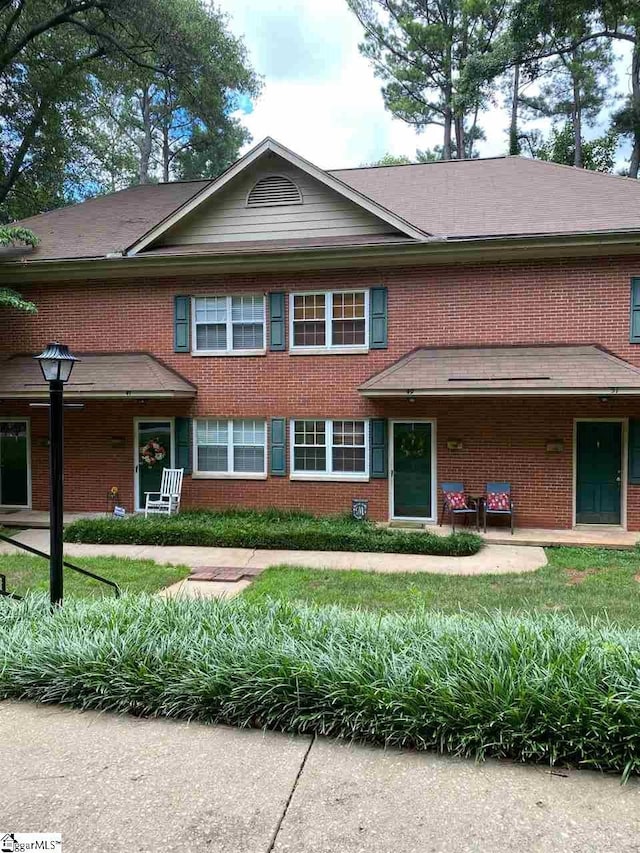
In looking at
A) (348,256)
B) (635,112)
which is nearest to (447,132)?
(635,112)

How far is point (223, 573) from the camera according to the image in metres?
8.16

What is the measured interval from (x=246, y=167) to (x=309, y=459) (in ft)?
20.9

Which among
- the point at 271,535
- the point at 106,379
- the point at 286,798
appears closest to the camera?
the point at 286,798

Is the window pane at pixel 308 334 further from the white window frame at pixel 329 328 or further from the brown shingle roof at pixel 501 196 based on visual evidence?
the brown shingle roof at pixel 501 196

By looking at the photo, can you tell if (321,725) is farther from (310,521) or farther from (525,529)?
(525,529)

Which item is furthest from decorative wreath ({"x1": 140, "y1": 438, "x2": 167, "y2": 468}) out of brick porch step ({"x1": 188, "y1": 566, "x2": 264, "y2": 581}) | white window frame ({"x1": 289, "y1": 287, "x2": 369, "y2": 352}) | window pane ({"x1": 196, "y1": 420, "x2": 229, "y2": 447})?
brick porch step ({"x1": 188, "y1": 566, "x2": 264, "y2": 581})

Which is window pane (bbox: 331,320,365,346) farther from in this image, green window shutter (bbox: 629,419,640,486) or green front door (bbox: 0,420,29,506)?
green front door (bbox: 0,420,29,506)

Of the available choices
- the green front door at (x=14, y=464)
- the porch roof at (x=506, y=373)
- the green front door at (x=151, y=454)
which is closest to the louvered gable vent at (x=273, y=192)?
the porch roof at (x=506, y=373)

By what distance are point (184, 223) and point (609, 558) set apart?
1059cm

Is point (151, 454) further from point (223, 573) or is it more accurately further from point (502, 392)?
point (502, 392)

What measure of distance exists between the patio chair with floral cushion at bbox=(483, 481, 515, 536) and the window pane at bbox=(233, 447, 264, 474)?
4.72 m

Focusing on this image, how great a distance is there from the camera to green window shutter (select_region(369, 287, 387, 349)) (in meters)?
11.4

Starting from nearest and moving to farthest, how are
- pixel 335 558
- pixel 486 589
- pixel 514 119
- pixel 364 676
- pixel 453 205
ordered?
pixel 364 676 < pixel 486 589 < pixel 335 558 < pixel 453 205 < pixel 514 119

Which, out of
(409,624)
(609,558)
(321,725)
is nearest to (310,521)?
(609,558)
